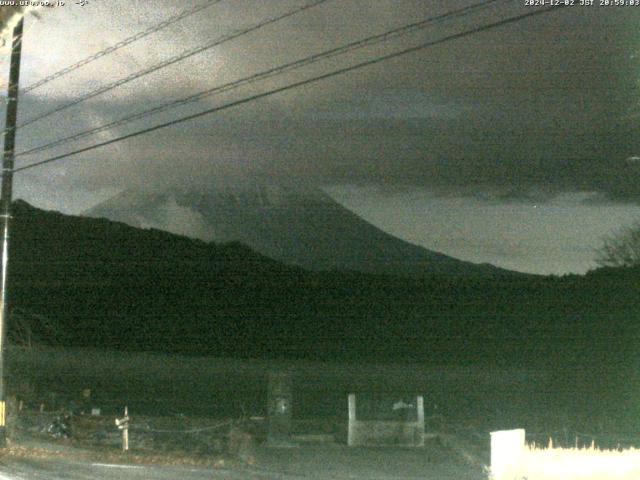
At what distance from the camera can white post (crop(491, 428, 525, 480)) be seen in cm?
1334

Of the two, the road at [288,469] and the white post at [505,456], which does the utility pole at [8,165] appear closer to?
the road at [288,469]

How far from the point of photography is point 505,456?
13508 mm

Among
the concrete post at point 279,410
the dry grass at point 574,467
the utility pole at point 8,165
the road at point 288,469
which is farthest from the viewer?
the concrete post at point 279,410

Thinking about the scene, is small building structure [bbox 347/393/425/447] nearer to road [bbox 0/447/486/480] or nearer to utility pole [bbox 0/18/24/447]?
road [bbox 0/447/486/480]

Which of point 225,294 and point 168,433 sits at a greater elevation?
point 225,294

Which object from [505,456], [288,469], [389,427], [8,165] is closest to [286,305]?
[389,427]

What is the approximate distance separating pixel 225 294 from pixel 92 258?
23.7 m

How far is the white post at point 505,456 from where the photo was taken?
13.3m

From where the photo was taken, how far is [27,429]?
86.4 feet

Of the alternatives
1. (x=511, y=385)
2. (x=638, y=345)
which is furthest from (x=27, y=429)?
(x=511, y=385)

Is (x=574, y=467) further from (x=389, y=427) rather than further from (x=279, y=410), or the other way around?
(x=279, y=410)

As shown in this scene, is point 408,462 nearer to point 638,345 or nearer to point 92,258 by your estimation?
point 638,345

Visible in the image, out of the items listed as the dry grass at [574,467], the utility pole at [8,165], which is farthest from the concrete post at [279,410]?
the dry grass at [574,467]

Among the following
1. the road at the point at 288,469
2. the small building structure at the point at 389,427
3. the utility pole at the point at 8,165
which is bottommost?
the road at the point at 288,469
